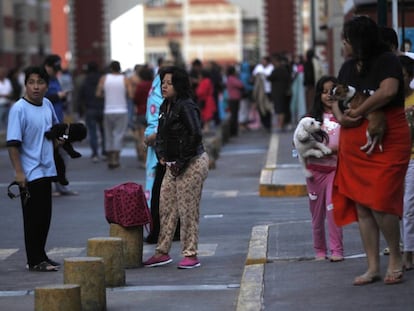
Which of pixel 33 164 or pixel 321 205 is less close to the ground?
pixel 33 164

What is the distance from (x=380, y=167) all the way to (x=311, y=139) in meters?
1.87

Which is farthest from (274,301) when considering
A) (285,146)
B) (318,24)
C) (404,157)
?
(318,24)

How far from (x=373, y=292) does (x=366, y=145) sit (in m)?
1.03

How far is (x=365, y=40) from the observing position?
9844 mm

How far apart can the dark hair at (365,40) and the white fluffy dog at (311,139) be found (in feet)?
5.84

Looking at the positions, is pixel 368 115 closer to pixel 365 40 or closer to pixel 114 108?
pixel 365 40

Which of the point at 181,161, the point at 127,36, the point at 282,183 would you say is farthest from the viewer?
the point at 127,36

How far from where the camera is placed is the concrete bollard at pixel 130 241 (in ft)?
40.8

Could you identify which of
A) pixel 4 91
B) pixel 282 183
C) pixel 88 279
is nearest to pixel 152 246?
pixel 88 279

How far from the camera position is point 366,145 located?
987 centimetres

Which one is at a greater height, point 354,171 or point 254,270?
point 354,171

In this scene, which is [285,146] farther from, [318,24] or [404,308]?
[404,308]

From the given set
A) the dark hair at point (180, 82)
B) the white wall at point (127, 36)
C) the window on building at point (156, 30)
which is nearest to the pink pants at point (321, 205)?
the dark hair at point (180, 82)

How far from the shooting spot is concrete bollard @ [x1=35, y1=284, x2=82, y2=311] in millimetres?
9203
